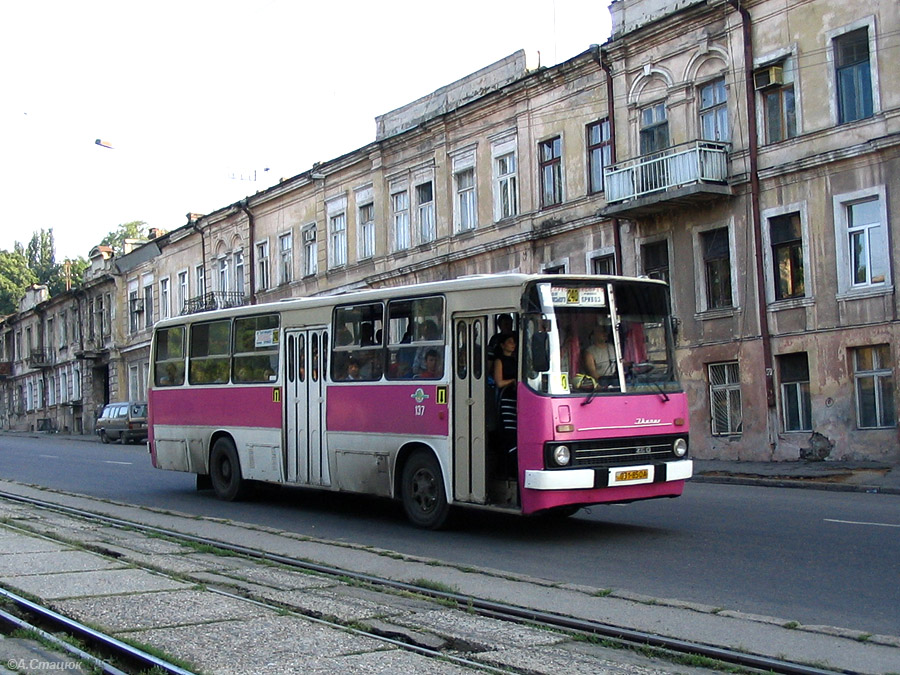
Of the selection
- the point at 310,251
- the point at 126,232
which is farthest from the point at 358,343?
the point at 126,232

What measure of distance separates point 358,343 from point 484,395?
8.68ft

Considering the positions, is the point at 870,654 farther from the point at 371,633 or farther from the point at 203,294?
the point at 203,294

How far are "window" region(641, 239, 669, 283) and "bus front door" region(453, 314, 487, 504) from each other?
15499mm

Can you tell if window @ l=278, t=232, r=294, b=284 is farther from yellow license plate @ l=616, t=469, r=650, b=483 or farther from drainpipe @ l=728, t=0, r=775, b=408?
yellow license plate @ l=616, t=469, r=650, b=483

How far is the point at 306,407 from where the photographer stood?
1456 centimetres

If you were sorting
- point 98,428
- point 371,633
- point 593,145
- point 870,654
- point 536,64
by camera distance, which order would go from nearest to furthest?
point 870,654
point 371,633
point 593,145
point 536,64
point 98,428

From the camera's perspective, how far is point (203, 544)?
1144cm

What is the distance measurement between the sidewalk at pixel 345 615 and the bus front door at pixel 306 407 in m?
2.94

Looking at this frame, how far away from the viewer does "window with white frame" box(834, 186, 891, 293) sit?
21.5 metres

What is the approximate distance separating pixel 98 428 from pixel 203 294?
781 centimetres

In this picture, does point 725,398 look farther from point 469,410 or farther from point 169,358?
point 469,410

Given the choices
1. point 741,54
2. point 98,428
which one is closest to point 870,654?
point 741,54

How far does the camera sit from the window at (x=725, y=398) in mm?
24516

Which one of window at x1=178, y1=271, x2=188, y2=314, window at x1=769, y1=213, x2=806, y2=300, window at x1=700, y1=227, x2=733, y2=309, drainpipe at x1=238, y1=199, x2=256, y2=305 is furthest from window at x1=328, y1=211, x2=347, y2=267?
window at x1=769, y1=213, x2=806, y2=300
